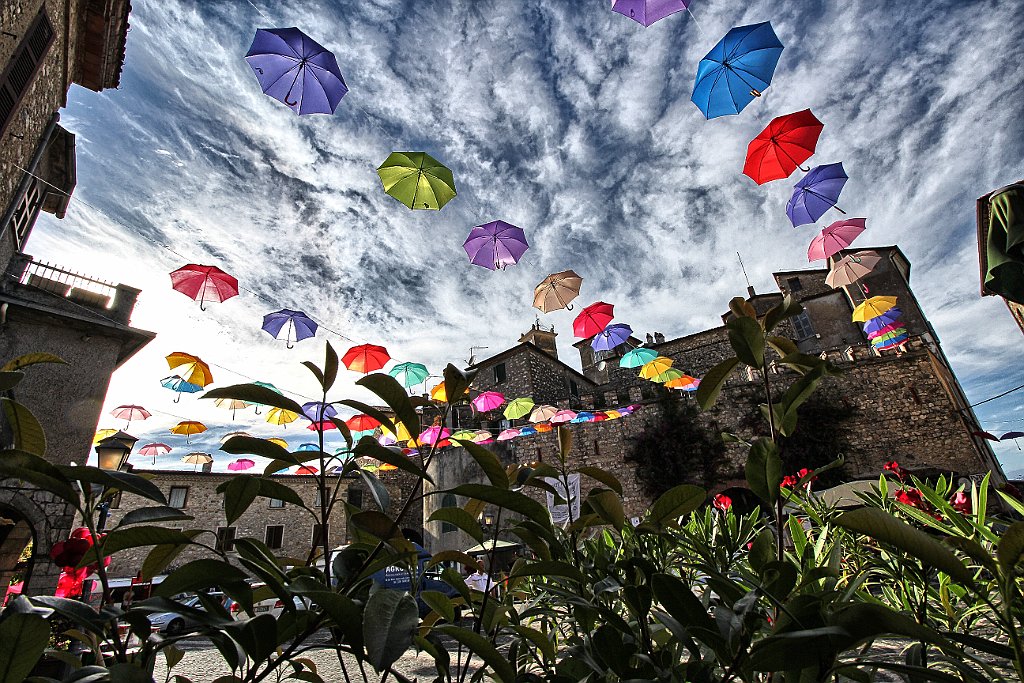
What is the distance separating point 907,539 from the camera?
628 mm

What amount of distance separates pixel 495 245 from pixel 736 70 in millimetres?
4465

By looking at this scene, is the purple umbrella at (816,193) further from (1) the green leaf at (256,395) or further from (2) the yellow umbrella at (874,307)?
(1) the green leaf at (256,395)

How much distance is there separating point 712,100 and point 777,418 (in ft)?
20.3

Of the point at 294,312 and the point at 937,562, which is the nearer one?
the point at 937,562

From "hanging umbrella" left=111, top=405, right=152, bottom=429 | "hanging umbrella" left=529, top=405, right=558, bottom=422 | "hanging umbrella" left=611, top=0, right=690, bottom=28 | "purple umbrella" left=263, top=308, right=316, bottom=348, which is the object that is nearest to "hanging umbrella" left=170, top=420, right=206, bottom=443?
"hanging umbrella" left=111, top=405, right=152, bottom=429

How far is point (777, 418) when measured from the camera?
950 millimetres

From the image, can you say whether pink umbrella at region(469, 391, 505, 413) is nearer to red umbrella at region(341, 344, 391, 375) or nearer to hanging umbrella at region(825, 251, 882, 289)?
red umbrella at region(341, 344, 391, 375)

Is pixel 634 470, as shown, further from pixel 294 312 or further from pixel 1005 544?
pixel 1005 544

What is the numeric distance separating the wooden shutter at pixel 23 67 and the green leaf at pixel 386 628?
8.06m

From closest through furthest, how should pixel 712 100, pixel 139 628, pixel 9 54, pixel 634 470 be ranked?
pixel 139 628 → pixel 9 54 → pixel 712 100 → pixel 634 470

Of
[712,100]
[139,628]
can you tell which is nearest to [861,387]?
[712,100]

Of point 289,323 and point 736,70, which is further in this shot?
point 289,323

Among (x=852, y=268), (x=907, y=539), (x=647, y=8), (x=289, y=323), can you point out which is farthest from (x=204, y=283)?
(x=852, y=268)

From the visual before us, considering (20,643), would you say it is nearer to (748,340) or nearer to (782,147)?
(748,340)
